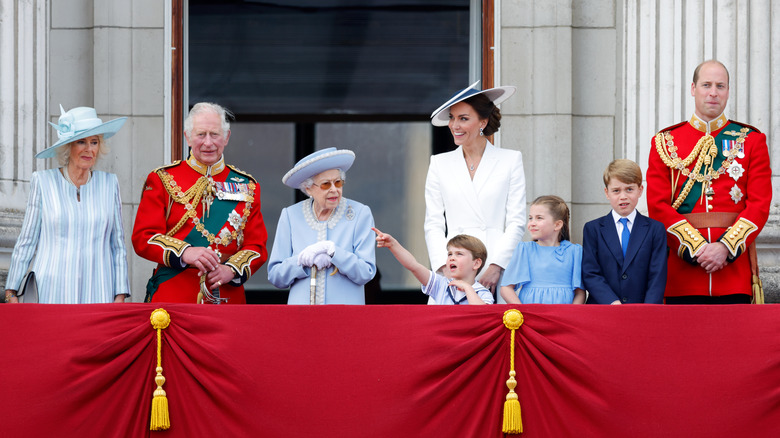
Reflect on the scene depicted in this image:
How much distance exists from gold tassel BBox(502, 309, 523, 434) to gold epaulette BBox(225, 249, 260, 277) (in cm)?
145

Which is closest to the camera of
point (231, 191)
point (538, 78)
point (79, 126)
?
point (79, 126)

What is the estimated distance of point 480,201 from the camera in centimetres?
566

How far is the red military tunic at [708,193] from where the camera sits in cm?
546

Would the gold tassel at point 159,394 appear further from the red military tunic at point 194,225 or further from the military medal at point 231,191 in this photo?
the military medal at point 231,191

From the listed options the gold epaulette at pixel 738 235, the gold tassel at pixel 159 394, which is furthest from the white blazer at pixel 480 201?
the gold tassel at pixel 159 394

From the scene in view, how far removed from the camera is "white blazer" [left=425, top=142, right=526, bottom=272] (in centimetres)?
564

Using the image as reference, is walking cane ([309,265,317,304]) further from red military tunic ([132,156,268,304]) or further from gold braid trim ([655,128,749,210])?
gold braid trim ([655,128,749,210])

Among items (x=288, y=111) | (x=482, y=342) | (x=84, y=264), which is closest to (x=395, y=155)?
(x=288, y=111)

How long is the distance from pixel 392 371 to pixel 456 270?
784mm

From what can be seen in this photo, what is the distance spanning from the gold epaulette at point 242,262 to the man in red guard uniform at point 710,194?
82.2 inches

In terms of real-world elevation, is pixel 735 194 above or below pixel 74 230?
above

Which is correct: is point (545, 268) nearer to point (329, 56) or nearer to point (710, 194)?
point (710, 194)

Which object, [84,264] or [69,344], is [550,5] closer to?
[84,264]

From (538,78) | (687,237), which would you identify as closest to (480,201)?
(687,237)
